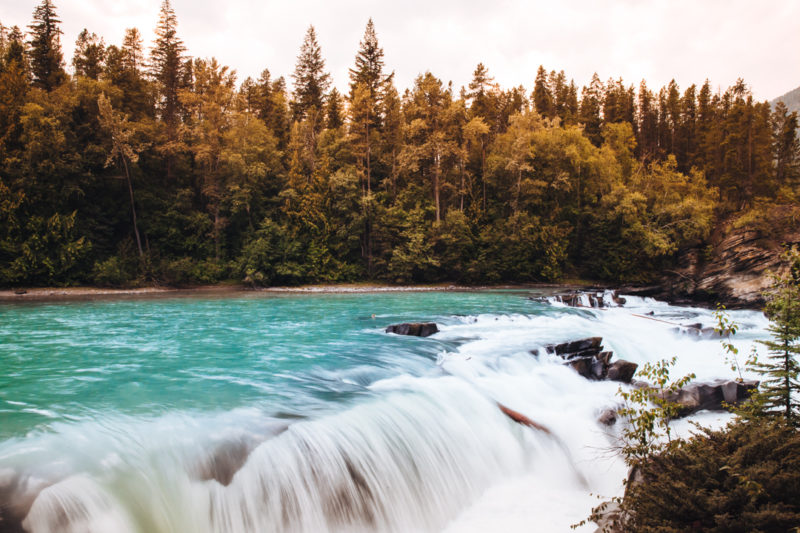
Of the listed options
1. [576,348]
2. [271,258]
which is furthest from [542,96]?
[576,348]

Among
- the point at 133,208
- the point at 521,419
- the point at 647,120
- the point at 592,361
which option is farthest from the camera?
the point at 647,120

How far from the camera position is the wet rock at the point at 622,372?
943 cm

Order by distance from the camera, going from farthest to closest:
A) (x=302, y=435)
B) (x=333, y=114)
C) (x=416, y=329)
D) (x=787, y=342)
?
1. (x=333, y=114)
2. (x=416, y=329)
3. (x=302, y=435)
4. (x=787, y=342)

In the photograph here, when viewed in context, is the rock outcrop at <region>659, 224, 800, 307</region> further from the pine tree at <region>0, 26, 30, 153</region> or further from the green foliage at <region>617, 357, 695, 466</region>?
the pine tree at <region>0, 26, 30, 153</region>

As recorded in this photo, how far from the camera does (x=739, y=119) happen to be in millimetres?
50094

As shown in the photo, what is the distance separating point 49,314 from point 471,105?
42.4 metres

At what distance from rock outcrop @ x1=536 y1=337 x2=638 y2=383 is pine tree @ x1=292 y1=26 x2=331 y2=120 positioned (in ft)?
165

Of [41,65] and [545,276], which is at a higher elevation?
[41,65]

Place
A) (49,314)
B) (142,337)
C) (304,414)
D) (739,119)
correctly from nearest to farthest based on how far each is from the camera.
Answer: (304,414) → (142,337) → (49,314) → (739,119)

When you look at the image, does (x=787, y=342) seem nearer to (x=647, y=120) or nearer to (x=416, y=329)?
(x=416, y=329)

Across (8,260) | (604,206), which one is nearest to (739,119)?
(604,206)

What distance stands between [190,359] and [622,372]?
1103 cm

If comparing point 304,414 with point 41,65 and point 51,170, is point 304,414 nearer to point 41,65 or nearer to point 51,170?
point 51,170

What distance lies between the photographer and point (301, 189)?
3794cm
